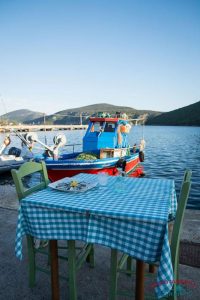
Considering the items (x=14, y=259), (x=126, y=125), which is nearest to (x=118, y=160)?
(x=126, y=125)

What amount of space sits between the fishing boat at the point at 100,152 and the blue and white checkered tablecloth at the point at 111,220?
680 centimetres

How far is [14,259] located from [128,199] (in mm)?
2065

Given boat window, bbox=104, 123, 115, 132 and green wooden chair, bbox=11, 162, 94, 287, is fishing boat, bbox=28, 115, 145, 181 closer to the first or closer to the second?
boat window, bbox=104, 123, 115, 132

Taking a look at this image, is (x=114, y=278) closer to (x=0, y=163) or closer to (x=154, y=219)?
(x=154, y=219)

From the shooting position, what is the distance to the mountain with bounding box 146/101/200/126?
11591cm

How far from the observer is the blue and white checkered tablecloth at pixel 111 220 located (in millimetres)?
1867

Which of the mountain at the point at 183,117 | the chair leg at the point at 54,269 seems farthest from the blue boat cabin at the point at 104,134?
the mountain at the point at 183,117

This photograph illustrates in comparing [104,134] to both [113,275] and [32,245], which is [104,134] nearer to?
[32,245]

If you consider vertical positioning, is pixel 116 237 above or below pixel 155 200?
below

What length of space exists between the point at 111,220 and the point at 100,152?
8.77 m

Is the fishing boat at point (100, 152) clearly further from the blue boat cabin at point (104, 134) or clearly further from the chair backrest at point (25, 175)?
the chair backrest at point (25, 175)

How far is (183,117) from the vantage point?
123m

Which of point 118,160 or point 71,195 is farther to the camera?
point 118,160

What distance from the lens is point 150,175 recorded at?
15.8 m
